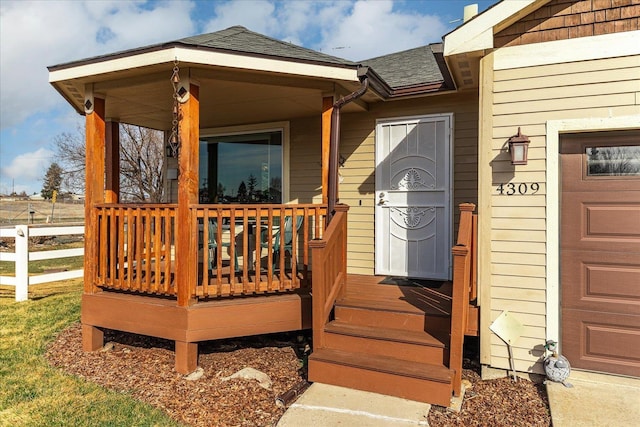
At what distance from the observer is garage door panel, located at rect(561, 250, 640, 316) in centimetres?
326

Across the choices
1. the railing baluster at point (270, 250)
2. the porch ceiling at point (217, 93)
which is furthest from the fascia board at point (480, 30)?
the railing baluster at point (270, 250)

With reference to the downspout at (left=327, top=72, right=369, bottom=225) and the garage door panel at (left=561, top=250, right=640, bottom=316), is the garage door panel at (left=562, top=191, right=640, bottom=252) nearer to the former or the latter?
the garage door panel at (left=561, top=250, right=640, bottom=316)

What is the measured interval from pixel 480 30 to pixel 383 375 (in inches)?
116

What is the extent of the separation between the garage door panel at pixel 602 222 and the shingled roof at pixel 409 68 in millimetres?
1841

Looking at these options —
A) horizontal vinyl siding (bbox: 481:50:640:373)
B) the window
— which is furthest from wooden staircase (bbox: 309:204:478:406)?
the window

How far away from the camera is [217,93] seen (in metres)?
4.66

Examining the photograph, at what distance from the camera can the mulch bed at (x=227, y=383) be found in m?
3.00

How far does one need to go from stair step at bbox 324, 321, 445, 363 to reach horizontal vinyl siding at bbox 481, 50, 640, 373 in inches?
27.0

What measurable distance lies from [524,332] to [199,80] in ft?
12.1

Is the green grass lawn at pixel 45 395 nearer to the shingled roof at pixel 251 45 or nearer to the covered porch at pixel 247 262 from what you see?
the covered porch at pixel 247 262

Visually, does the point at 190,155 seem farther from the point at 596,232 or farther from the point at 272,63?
the point at 596,232

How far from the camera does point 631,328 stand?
325 centimetres

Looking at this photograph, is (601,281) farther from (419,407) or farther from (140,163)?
(140,163)

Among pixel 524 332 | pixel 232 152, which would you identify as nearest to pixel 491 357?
pixel 524 332
